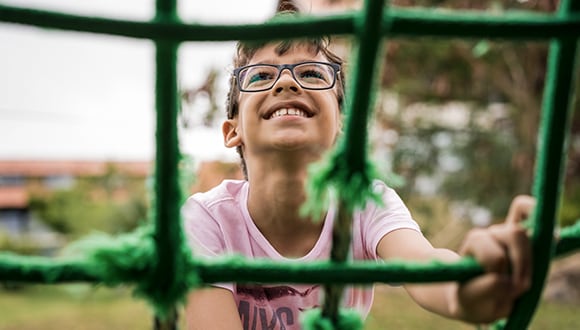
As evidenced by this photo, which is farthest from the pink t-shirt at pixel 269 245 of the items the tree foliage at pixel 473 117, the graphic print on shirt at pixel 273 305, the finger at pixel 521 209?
the tree foliage at pixel 473 117

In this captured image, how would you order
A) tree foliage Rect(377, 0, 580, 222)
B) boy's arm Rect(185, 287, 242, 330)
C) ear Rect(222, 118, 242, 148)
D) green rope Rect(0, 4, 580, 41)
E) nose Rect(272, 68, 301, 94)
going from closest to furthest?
green rope Rect(0, 4, 580, 41), boy's arm Rect(185, 287, 242, 330), nose Rect(272, 68, 301, 94), ear Rect(222, 118, 242, 148), tree foliage Rect(377, 0, 580, 222)

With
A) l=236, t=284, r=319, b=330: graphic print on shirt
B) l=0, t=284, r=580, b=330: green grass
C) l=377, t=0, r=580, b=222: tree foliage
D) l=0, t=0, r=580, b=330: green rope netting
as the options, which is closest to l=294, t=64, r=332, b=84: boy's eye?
l=236, t=284, r=319, b=330: graphic print on shirt

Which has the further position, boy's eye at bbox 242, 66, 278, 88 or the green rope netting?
boy's eye at bbox 242, 66, 278, 88

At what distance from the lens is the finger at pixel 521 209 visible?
54cm

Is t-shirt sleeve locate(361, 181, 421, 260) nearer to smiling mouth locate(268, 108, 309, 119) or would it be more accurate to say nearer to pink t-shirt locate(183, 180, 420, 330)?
pink t-shirt locate(183, 180, 420, 330)

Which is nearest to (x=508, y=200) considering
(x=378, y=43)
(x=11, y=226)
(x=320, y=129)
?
(x=320, y=129)

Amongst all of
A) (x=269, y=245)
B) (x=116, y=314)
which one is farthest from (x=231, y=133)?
(x=116, y=314)

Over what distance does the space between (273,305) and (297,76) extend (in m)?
0.32

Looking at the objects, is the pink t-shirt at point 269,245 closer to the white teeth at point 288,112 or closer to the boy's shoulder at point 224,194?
the boy's shoulder at point 224,194

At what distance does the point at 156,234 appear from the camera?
1.65ft

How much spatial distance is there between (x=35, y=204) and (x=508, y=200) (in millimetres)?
8783

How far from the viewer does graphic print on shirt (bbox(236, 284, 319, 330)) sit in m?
0.91

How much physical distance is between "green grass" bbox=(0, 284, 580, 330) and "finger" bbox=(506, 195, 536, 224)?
3.00 metres

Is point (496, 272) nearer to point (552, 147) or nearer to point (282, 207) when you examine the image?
point (552, 147)
